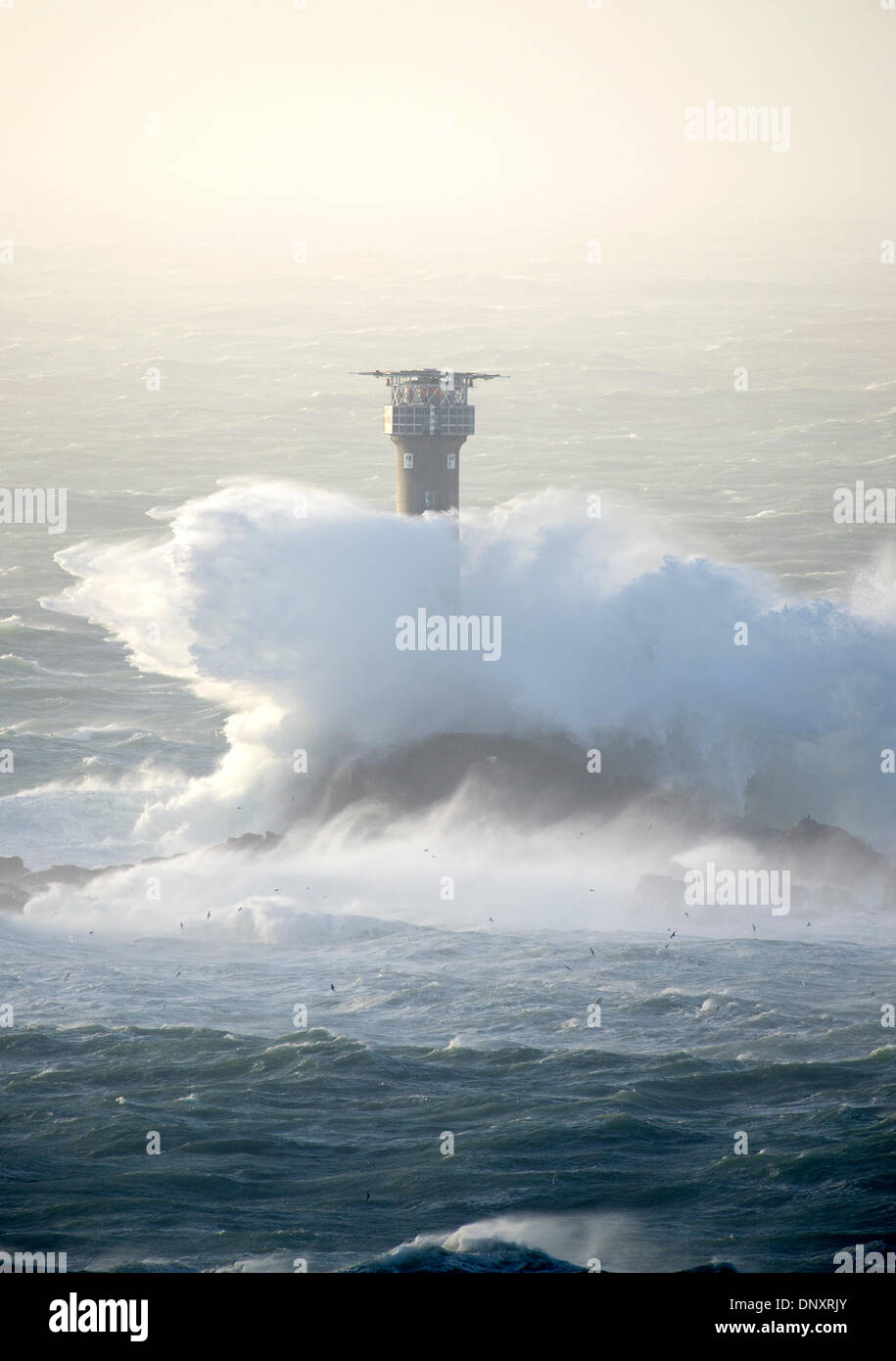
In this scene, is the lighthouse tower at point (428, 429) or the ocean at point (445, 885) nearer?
the ocean at point (445, 885)

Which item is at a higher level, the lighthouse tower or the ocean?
the lighthouse tower

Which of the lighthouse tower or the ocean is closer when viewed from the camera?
the ocean

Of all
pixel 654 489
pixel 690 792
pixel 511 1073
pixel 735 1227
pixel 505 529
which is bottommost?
pixel 735 1227

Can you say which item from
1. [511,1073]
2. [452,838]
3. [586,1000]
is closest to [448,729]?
[452,838]

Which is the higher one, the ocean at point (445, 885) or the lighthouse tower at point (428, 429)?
the lighthouse tower at point (428, 429)

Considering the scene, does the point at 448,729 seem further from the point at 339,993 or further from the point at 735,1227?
the point at 735,1227

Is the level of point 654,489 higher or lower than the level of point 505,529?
higher

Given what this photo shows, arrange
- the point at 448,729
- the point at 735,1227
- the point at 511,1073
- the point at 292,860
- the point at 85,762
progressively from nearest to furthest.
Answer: the point at 735,1227 < the point at 511,1073 < the point at 292,860 < the point at 448,729 < the point at 85,762

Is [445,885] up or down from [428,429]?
down
